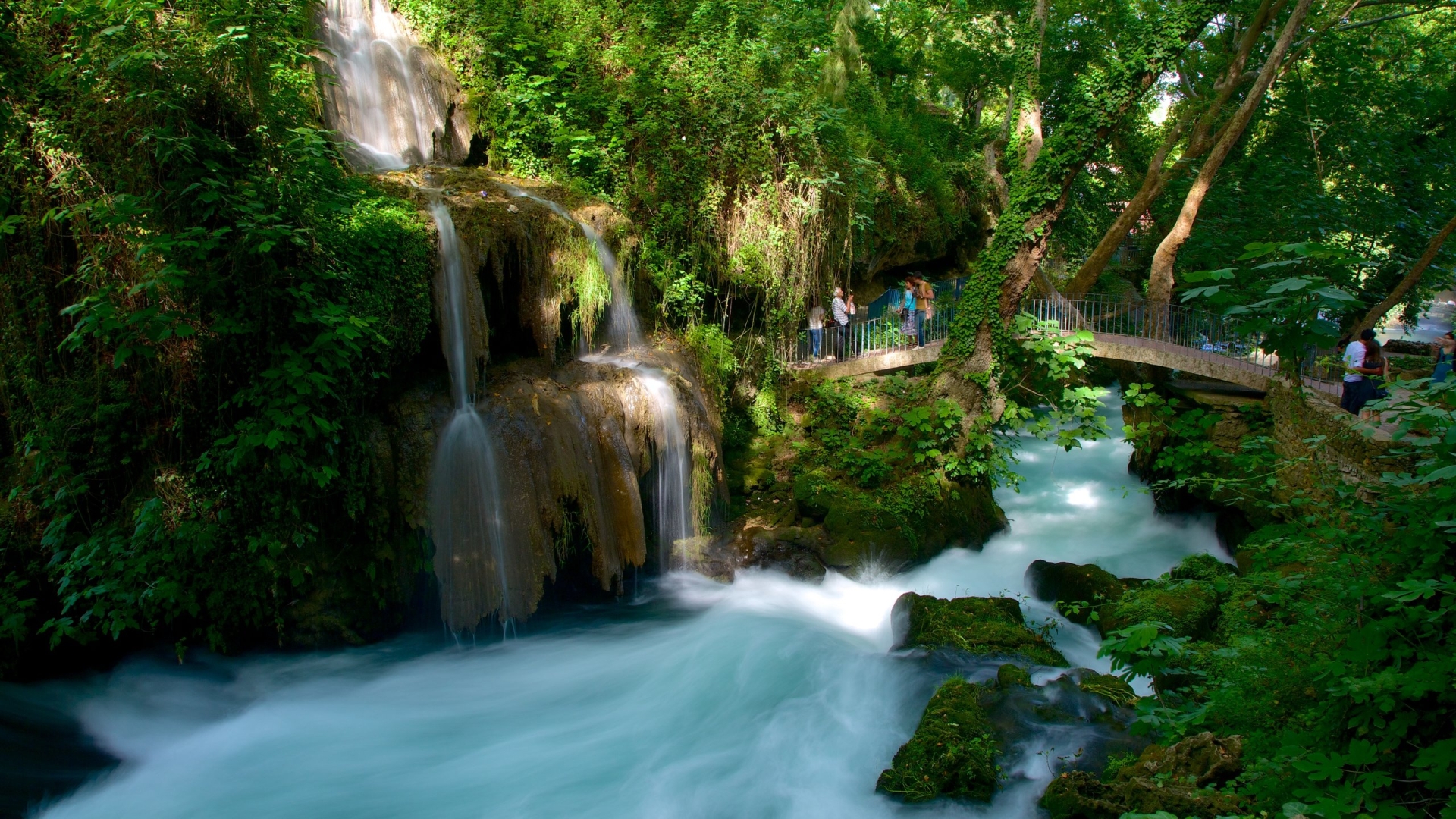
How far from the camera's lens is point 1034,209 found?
11883mm

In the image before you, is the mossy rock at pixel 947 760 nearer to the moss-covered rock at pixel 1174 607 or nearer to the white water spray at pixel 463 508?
the moss-covered rock at pixel 1174 607

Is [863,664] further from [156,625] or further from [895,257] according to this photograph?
[895,257]

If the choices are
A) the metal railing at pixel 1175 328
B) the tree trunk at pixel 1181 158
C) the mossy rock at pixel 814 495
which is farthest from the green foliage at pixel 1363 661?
the tree trunk at pixel 1181 158

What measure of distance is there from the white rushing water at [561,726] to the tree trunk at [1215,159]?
29.5 feet

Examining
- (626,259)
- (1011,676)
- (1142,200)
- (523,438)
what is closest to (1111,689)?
(1011,676)

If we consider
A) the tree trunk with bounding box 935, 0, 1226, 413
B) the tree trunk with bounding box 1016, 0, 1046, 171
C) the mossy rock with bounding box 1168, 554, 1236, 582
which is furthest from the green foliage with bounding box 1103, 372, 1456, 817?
the tree trunk with bounding box 1016, 0, 1046, 171

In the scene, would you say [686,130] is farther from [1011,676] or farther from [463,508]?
[1011,676]

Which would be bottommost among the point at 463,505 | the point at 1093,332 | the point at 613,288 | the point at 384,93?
the point at 463,505

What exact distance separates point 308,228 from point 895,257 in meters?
13.7

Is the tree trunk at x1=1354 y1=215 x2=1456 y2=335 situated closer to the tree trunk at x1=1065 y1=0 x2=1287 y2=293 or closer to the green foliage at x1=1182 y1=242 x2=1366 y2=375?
the tree trunk at x1=1065 y1=0 x2=1287 y2=293

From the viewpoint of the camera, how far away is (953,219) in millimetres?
18797

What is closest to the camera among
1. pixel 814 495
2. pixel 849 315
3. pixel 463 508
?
pixel 463 508

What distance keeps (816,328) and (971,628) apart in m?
7.48

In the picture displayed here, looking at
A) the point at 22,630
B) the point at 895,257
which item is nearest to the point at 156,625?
the point at 22,630
